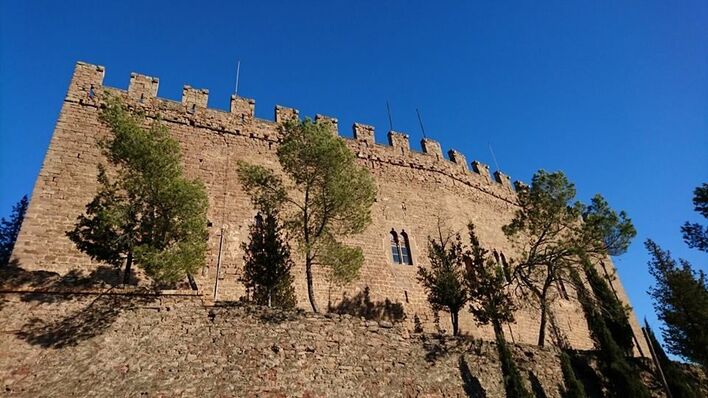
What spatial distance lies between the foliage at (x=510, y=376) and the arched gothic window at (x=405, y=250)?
6282 millimetres

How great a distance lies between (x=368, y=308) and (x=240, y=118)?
9.45 metres

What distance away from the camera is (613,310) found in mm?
16328

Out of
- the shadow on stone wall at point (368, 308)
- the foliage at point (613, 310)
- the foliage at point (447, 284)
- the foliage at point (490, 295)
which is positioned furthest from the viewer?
the foliage at point (613, 310)

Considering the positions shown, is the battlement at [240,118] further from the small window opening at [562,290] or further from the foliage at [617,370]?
the foliage at [617,370]

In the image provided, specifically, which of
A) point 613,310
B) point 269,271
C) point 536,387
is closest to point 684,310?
point 613,310

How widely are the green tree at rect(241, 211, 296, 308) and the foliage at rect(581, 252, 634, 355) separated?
10896 millimetres

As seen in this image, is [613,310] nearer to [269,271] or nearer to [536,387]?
[536,387]

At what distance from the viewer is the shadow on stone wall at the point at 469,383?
1022cm

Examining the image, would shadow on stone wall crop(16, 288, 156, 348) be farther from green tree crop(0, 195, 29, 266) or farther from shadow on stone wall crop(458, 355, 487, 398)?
green tree crop(0, 195, 29, 266)

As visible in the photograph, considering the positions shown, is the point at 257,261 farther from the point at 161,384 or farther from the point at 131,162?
the point at 161,384

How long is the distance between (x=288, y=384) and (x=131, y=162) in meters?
6.97

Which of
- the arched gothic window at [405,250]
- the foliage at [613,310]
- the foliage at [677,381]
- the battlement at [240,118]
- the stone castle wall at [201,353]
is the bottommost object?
the foliage at [677,381]

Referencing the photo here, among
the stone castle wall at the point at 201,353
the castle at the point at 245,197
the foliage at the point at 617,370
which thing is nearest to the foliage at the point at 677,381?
the foliage at the point at 617,370

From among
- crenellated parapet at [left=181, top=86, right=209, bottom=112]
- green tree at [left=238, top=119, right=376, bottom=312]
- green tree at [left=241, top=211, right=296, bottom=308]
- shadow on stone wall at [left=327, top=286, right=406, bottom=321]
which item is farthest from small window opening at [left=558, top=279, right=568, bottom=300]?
crenellated parapet at [left=181, top=86, right=209, bottom=112]
